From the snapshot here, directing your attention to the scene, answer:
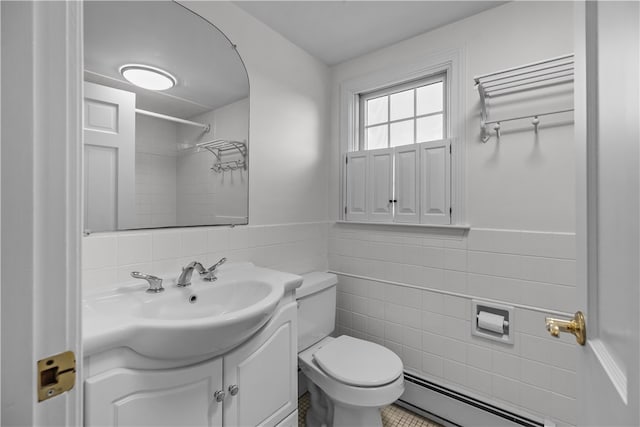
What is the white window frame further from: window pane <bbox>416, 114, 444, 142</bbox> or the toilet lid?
the toilet lid

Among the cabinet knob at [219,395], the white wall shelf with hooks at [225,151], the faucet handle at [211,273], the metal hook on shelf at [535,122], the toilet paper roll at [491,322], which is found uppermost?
the metal hook on shelf at [535,122]

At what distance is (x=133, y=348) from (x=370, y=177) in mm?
1527

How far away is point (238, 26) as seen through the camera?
157 centimetres

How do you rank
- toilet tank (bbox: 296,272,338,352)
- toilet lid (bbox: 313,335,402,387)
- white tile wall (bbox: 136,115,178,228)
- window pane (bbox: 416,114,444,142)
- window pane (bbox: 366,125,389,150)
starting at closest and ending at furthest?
white tile wall (bbox: 136,115,178,228)
toilet lid (bbox: 313,335,402,387)
toilet tank (bbox: 296,272,338,352)
window pane (bbox: 416,114,444,142)
window pane (bbox: 366,125,389,150)

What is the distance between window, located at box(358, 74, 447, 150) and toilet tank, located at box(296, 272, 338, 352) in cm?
95

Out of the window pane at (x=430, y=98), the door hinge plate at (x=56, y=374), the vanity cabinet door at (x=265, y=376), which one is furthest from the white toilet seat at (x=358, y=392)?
the window pane at (x=430, y=98)

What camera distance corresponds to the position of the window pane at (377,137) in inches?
79.7

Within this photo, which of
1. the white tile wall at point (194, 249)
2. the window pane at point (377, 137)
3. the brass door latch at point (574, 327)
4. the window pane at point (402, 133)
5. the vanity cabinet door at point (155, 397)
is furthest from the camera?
the window pane at point (377, 137)

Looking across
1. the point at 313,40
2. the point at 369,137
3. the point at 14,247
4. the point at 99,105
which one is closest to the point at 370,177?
the point at 369,137

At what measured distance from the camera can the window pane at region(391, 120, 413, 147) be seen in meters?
1.92

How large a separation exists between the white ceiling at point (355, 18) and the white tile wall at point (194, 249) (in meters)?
1.13

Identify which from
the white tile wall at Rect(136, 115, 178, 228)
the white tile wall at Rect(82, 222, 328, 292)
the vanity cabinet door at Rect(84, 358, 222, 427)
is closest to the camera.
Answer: the vanity cabinet door at Rect(84, 358, 222, 427)

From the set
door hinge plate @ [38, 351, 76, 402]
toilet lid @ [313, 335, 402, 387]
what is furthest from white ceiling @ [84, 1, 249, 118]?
toilet lid @ [313, 335, 402, 387]

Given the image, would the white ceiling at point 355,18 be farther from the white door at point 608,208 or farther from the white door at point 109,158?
the white door at point 608,208
